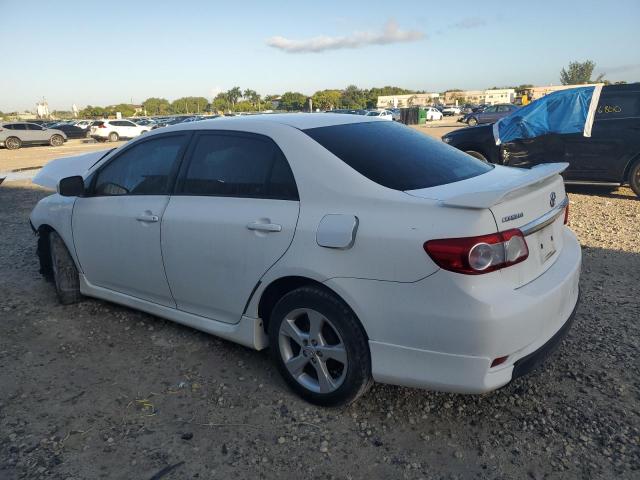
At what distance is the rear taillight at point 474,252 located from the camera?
87.9 inches

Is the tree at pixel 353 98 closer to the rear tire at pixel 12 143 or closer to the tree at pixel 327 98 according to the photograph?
the tree at pixel 327 98

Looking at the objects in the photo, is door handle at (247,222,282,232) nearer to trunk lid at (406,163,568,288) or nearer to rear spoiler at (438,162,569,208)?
trunk lid at (406,163,568,288)

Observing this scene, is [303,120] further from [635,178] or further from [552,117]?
[635,178]

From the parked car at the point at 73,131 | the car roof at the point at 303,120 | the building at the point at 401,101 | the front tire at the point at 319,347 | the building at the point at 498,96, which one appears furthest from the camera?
the building at the point at 401,101

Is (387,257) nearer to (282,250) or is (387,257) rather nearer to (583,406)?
(282,250)

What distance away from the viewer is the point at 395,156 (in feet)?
9.67

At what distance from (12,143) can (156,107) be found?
286ft

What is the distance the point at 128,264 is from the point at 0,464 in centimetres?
155

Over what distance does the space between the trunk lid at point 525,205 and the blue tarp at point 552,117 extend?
588 cm

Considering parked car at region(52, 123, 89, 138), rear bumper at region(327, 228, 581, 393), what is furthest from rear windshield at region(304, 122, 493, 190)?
parked car at region(52, 123, 89, 138)

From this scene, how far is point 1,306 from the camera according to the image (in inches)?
179

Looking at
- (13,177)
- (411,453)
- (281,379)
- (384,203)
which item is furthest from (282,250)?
(13,177)

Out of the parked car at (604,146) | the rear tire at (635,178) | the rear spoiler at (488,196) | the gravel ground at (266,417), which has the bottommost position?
the gravel ground at (266,417)

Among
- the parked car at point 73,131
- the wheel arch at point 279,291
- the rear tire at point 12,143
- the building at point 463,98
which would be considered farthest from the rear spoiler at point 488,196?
the building at point 463,98
